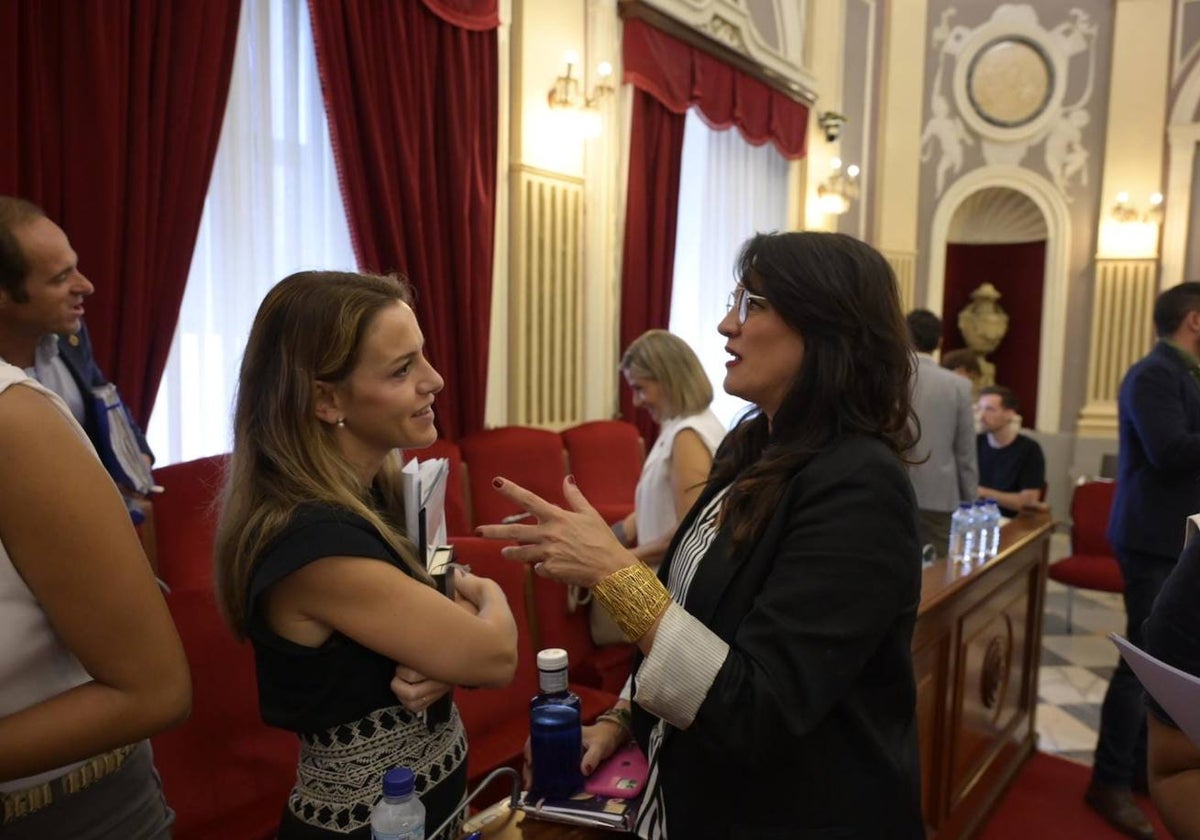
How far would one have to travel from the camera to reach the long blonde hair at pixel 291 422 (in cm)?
116

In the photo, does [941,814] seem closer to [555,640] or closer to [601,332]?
[555,640]

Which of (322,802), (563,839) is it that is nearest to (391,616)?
(322,802)

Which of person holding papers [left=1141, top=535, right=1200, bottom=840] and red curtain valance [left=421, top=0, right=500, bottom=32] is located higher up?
red curtain valance [left=421, top=0, right=500, bottom=32]

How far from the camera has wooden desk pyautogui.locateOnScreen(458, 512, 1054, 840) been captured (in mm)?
2402

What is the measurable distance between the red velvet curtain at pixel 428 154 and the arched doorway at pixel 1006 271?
603 centimetres

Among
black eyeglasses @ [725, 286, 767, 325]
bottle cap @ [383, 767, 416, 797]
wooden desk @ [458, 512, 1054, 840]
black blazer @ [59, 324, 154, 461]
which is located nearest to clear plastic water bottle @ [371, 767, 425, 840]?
bottle cap @ [383, 767, 416, 797]

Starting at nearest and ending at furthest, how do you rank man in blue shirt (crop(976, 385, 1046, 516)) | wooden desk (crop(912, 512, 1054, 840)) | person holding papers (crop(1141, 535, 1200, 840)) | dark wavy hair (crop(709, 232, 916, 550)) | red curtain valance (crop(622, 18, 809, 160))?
1. person holding papers (crop(1141, 535, 1200, 840))
2. dark wavy hair (crop(709, 232, 916, 550))
3. wooden desk (crop(912, 512, 1054, 840))
4. man in blue shirt (crop(976, 385, 1046, 516))
5. red curtain valance (crop(622, 18, 809, 160))

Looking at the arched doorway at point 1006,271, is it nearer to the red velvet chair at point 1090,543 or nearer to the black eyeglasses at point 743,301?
the red velvet chair at point 1090,543

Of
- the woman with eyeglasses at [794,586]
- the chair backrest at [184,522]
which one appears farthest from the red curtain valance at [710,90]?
the woman with eyeglasses at [794,586]

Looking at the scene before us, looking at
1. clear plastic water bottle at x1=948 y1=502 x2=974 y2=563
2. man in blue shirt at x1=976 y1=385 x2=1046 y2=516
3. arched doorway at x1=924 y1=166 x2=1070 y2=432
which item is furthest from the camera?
arched doorway at x1=924 y1=166 x2=1070 y2=432

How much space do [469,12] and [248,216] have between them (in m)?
1.41

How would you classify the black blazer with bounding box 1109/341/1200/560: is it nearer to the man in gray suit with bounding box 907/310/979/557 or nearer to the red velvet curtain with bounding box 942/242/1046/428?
the man in gray suit with bounding box 907/310/979/557

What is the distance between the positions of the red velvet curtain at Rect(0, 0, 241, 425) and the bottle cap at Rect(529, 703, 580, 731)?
214 cm

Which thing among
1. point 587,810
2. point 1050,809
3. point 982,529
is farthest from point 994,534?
point 587,810
